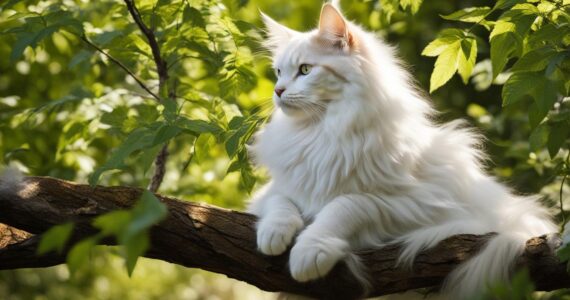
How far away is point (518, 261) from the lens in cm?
191

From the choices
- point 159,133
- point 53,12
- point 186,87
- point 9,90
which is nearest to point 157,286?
point 9,90

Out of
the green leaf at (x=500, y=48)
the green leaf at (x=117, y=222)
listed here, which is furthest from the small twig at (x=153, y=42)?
the green leaf at (x=117, y=222)

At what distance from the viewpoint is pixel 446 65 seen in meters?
2.12

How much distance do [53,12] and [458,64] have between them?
1.41 metres

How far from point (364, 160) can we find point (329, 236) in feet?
1.17

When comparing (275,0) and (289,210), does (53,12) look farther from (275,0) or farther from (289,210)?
(275,0)

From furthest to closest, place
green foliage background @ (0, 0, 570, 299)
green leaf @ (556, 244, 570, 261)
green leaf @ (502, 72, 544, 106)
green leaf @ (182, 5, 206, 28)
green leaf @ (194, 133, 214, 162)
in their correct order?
green leaf @ (182, 5, 206, 28) < green leaf @ (194, 133, 214, 162) < green foliage background @ (0, 0, 570, 299) < green leaf @ (502, 72, 544, 106) < green leaf @ (556, 244, 570, 261)

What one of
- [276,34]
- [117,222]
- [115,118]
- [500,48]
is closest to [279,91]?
[276,34]

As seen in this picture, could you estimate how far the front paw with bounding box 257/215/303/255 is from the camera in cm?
201

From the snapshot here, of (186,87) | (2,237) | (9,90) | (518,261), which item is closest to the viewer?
(518,261)

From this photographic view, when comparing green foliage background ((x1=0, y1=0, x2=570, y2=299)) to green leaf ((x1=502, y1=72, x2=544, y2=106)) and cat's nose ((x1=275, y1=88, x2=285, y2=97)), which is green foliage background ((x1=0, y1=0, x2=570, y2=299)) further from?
cat's nose ((x1=275, y1=88, x2=285, y2=97))

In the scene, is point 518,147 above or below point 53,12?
below

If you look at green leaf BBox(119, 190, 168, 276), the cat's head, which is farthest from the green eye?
green leaf BBox(119, 190, 168, 276)

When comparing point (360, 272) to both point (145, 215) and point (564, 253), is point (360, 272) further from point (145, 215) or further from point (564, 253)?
point (145, 215)
